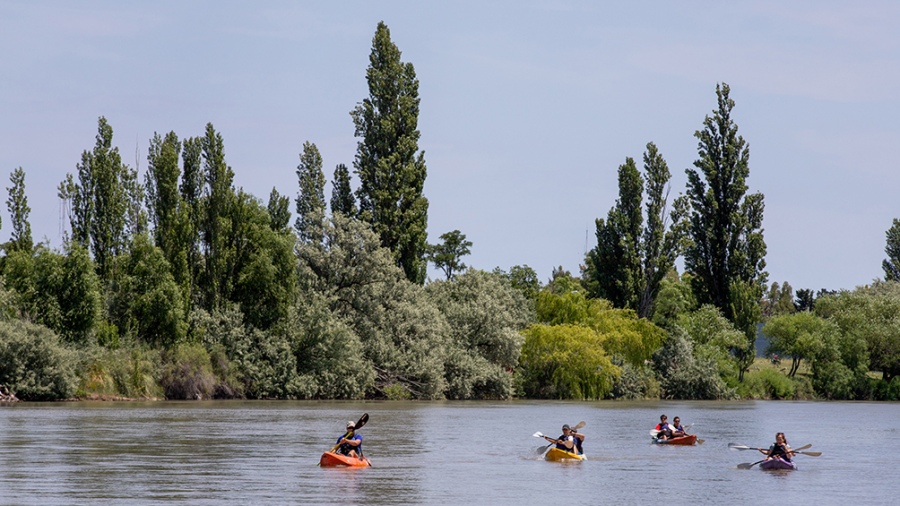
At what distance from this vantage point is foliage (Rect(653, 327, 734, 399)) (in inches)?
4449

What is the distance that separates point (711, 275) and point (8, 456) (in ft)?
287

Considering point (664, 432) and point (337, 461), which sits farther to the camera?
point (664, 432)

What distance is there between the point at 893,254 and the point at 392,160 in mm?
106397

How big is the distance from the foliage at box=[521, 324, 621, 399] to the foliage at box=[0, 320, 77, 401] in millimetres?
40479

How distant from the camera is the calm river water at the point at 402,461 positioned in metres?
35.4

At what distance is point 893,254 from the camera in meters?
182

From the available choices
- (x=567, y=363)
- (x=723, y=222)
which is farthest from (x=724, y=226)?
(x=567, y=363)

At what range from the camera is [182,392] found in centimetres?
8531

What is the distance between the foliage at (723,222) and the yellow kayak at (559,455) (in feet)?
238

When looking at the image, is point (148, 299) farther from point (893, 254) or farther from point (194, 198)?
Answer: point (893, 254)

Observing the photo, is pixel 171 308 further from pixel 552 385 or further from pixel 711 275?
pixel 711 275

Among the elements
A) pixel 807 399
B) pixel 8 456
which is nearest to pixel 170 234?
pixel 8 456

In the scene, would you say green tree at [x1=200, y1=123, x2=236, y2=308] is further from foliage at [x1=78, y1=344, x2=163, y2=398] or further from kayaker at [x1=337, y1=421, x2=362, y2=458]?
kayaker at [x1=337, y1=421, x2=362, y2=458]

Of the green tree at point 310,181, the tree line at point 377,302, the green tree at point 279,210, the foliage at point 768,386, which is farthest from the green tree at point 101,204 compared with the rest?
the foliage at point 768,386
